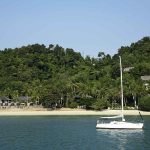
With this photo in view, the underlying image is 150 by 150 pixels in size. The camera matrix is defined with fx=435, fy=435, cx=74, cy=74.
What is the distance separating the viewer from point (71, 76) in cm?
13200

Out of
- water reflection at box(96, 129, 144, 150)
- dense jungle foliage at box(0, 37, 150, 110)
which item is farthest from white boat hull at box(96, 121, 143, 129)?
dense jungle foliage at box(0, 37, 150, 110)

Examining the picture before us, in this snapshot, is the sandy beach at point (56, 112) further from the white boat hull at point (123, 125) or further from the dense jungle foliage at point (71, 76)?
the white boat hull at point (123, 125)

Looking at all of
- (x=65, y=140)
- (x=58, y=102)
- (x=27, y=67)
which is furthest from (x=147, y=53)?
(x=65, y=140)

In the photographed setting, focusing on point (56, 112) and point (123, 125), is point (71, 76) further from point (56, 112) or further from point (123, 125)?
point (123, 125)

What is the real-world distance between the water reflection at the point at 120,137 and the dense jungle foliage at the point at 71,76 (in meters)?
42.3

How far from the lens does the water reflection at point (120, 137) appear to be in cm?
4907

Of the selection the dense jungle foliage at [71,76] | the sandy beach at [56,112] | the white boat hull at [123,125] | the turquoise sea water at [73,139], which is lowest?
the turquoise sea water at [73,139]

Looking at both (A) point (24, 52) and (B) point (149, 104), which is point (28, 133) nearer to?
(B) point (149, 104)

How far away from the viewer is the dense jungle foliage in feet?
361

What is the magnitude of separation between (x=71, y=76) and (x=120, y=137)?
250ft

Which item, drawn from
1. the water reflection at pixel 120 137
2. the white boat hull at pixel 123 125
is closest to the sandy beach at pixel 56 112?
the white boat hull at pixel 123 125

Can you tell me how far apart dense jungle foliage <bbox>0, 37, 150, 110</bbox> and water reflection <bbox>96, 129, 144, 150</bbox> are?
42.3m

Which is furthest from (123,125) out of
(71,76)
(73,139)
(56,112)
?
(71,76)

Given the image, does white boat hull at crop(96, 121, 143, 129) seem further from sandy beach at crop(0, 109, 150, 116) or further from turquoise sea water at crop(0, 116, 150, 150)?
sandy beach at crop(0, 109, 150, 116)
